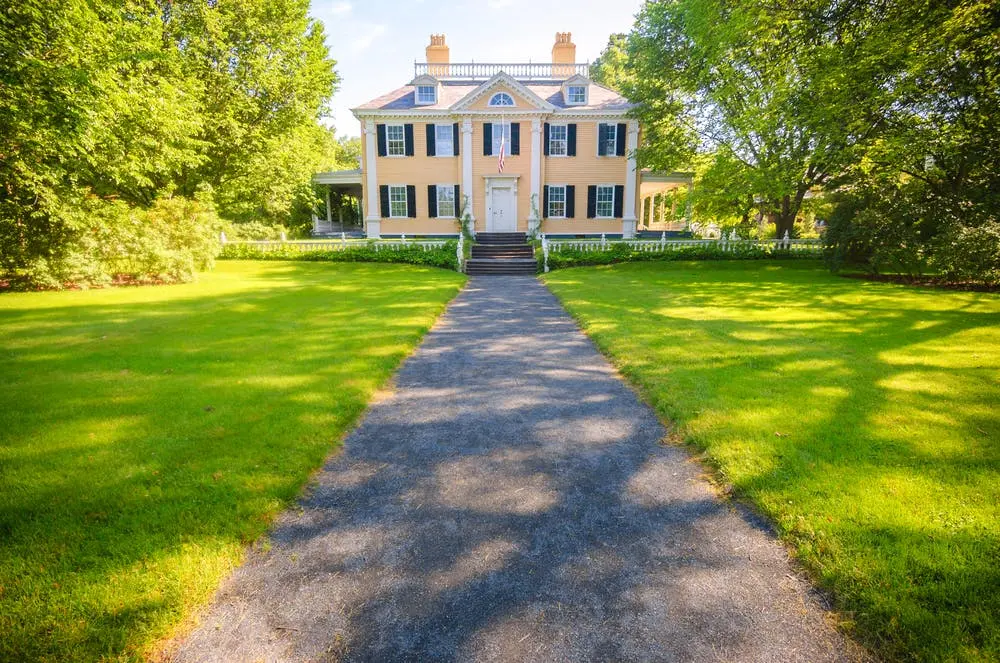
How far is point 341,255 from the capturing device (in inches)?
742

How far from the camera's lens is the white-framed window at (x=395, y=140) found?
72.8 ft

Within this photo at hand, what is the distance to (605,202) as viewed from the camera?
2328 cm

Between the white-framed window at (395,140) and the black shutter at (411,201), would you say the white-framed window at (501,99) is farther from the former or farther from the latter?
the black shutter at (411,201)

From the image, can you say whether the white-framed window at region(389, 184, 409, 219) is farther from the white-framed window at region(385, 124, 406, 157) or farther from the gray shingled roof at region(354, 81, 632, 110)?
the gray shingled roof at region(354, 81, 632, 110)

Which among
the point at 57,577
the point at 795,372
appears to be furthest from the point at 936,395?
the point at 57,577

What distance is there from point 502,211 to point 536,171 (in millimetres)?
2553

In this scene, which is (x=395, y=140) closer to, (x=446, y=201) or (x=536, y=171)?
(x=446, y=201)

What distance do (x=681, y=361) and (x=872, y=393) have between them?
194cm

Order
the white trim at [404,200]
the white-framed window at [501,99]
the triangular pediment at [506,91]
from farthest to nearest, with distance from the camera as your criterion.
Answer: the white trim at [404,200]
the white-framed window at [501,99]
the triangular pediment at [506,91]

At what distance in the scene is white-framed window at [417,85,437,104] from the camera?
22.5 m

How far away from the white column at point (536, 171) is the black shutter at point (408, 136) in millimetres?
5958

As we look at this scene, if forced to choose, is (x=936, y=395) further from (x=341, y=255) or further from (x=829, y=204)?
(x=341, y=255)

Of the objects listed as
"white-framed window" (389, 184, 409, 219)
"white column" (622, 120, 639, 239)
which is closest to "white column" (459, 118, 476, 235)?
"white-framed window" (389, 184, 409, 219)

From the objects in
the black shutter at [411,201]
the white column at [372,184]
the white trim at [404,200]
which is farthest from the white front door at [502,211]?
the white column at [372,184]
